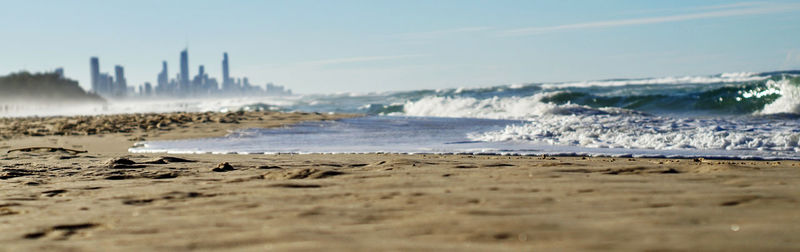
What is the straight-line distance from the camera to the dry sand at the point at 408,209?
A: 245 centimetres

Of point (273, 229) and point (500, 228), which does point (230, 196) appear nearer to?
point (273, 229)

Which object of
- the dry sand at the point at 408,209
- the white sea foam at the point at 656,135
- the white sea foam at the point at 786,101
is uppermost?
the white sea foam at the point at 786,101

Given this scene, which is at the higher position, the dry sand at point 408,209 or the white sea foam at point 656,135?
the white sea foam at point 656,135

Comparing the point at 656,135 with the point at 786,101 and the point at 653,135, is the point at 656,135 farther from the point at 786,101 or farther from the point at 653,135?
the point at 786,101

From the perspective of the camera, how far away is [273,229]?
2.76 m

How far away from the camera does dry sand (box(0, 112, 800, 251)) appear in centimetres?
245

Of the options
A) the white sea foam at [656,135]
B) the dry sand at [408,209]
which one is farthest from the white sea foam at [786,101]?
the dry sand at [408,209]

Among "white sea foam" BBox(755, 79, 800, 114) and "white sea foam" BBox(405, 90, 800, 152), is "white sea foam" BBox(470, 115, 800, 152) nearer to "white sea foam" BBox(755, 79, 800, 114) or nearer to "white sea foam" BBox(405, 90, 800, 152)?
"white sea foam" BBox(405, 90, 800, 152)

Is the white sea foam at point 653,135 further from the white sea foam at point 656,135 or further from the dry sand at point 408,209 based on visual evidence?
the dry sand at point 408,209

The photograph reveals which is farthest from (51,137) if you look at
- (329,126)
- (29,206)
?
(29,206)

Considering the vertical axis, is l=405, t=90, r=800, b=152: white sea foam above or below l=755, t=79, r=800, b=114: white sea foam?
below

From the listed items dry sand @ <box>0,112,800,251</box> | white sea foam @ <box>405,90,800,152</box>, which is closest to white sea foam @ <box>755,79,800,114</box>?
white sea foam @ <box>405,90,800,152</box>

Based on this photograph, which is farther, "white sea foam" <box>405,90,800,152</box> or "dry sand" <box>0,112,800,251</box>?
"white sea foam" <box>405,90,800,152</box>

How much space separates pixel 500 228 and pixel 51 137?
10768 mm
